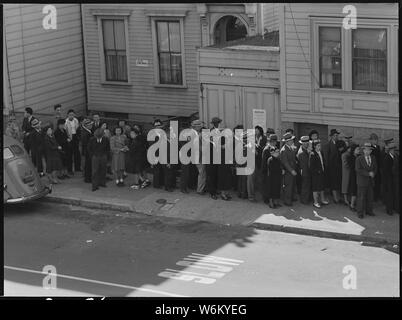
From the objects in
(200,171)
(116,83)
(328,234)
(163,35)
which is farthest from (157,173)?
(116,83)

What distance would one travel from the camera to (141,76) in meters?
25.6

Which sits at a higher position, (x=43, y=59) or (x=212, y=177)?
(x=43, y=59)

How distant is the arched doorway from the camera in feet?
80.2

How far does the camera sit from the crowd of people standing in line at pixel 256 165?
18.5m

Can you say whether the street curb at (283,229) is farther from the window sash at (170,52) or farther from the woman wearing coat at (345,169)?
the window sash at (170,52)

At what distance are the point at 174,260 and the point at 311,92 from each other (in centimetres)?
613

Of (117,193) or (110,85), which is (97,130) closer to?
(117,193)

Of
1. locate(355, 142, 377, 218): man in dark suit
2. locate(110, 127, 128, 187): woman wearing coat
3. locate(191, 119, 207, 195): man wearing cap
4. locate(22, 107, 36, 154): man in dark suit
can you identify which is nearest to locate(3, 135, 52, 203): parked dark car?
locate(22, 107, 36, 154): man in dark suit

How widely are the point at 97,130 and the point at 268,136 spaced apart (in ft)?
13.5

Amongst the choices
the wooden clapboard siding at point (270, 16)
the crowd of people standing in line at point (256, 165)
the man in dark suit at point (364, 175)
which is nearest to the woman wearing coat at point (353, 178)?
the crowd of people standing in line at point (256, 165)

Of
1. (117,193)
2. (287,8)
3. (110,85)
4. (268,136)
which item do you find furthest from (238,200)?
(110,85)

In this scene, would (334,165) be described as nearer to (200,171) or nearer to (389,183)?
(389,183)

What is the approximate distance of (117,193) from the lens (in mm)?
20781

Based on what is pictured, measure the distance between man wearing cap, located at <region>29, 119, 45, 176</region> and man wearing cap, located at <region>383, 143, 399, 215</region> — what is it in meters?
8.26
